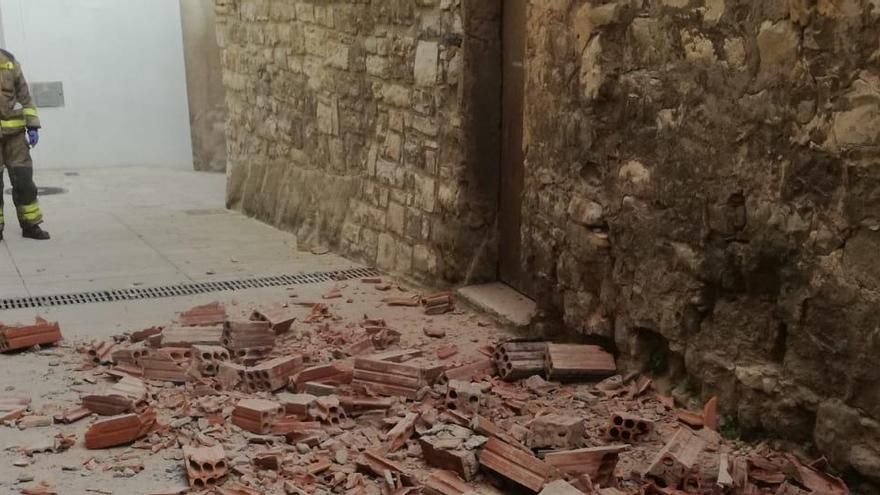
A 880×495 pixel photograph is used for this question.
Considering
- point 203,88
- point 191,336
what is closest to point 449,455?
point 191,336

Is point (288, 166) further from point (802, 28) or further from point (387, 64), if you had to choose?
point (802, 28)

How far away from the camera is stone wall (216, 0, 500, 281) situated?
5.49m

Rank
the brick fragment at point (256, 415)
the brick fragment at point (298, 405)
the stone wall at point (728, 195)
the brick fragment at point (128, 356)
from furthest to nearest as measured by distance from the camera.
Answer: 1. the brick fragment at point (128, 356)
2. the brick fragment at point (298, 405)
3. the brick fragment at point (256, 415)
4. the stone wall at point (728, 195)

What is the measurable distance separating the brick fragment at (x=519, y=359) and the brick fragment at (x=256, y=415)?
45.3 inches

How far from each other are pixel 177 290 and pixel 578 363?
3161mm

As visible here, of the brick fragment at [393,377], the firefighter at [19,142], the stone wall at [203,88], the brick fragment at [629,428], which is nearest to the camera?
the brick fragment at [629,428]

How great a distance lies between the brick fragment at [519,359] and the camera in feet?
14.2

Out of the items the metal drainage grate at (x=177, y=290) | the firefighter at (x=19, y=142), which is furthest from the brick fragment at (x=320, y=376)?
the firefighter at (x=19, y=142)

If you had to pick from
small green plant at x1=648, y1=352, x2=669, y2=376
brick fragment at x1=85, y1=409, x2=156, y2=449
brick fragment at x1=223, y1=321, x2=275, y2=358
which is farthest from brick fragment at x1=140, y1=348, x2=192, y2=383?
small green plant at x1=648, y1=352, x2=669, y2=376

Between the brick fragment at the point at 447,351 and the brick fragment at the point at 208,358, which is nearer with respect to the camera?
the brick fragment at the point at 208,358

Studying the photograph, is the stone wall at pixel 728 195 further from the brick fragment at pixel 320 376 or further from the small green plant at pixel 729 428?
the brick fragment at pixel 320 376

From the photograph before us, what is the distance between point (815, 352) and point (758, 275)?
0.38 metres

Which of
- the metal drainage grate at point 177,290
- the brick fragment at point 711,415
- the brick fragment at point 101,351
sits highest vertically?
the brick fragment at point 711,415

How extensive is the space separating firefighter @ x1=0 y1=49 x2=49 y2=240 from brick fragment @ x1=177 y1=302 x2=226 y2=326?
3.43 meters
